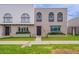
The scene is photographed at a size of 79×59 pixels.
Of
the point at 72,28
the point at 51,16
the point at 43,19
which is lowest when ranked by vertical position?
the point at 72,28

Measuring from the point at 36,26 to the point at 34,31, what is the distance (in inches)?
58.3

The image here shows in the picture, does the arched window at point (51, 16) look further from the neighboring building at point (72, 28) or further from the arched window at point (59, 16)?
the neighboring building at point (72, 28)

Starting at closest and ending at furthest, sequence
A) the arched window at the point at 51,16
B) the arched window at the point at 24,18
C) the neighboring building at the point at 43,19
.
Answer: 1. the arched window at the point at 24,18
2. the neighboring building at the point at 43,19
3. the arched window at the point at 51,16

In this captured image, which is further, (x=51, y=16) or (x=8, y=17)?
(x=51, y=16)

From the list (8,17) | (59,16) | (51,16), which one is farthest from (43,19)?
(8,17)

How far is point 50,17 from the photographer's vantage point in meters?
11.8

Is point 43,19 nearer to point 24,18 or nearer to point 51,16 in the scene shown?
point 51,16

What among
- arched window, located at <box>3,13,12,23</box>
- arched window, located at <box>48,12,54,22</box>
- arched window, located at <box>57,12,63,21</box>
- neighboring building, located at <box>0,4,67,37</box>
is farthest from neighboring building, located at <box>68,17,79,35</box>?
arched window, located at <box>3,13,12,23</box>

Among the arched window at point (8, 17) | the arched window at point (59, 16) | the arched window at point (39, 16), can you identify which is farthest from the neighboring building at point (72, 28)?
the arched window at point (8, 17)

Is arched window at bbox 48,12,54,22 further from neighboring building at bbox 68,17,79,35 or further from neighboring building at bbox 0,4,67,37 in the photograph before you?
neighboring building at bbox 68,17,79,35

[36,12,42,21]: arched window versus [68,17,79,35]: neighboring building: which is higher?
[36,12,42,21]: arched window

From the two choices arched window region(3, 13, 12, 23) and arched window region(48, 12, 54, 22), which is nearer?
arched window region(3, 13, 12, 23)

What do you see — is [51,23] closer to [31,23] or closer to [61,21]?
[61,21]

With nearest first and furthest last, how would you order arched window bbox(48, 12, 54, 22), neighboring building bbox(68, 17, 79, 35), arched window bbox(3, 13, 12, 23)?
arched window bbox(3, 13, 12, 23) → neighboring building bbox(68, 17, 79, 35) → arched window bbox(48, 12, 54, 22)
